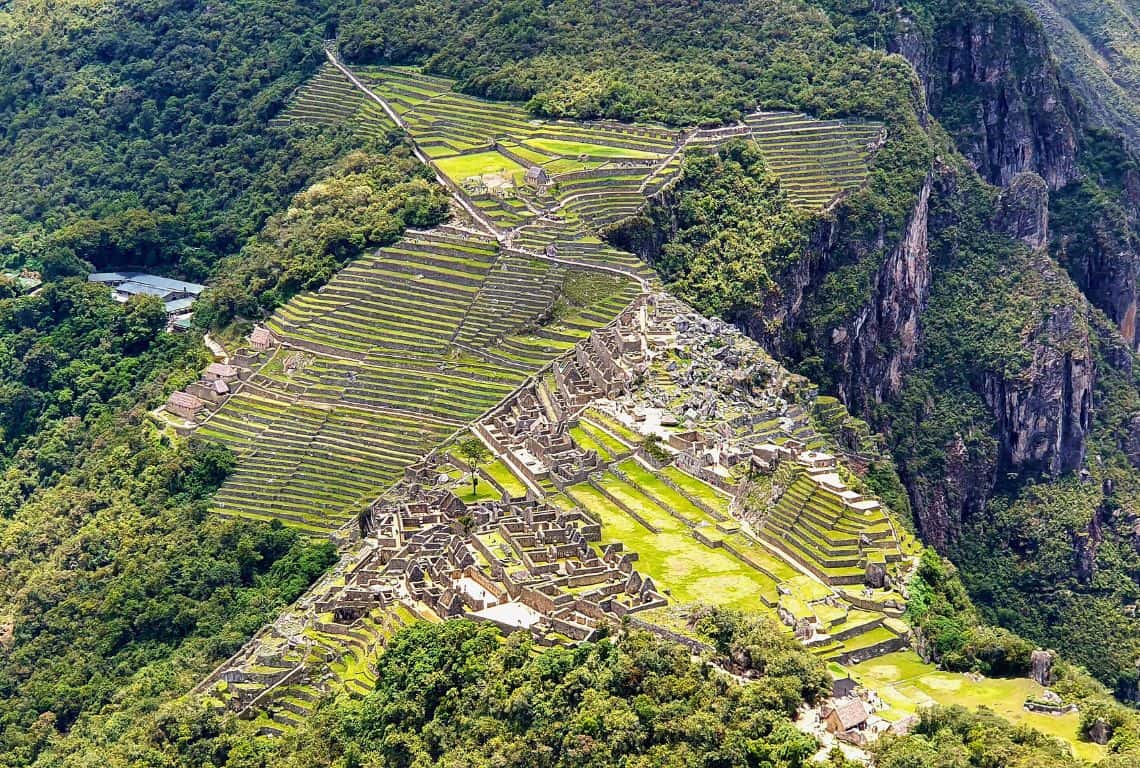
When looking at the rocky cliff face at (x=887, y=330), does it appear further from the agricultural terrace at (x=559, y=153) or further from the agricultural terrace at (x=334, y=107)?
the agricultural terrace at (x=334, y=107)

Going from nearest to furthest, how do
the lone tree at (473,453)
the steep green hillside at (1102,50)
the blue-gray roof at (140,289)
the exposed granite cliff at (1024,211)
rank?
the lone tree at (473,453) → the blue-gray roof at (140,289) → the exposed granite cliff at (1024,211) → the steep green hillside at (1102,50)

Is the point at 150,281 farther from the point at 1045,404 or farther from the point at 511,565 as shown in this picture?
the point at 1045,404

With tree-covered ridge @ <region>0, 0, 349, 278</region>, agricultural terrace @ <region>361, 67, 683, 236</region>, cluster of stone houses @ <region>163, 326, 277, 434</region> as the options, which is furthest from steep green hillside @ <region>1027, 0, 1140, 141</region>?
cluster of stone houses @ <region>163, 326, 277, 434</region>

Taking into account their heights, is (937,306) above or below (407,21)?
below

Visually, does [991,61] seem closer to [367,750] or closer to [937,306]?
[937,306]

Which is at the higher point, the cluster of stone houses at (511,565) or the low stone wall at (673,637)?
the low stone wall at (673,637)

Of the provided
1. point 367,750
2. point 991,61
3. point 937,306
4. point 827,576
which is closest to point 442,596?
point 367,750

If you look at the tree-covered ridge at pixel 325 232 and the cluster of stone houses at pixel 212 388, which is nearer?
the cluster of stone houses at pixel 212 388

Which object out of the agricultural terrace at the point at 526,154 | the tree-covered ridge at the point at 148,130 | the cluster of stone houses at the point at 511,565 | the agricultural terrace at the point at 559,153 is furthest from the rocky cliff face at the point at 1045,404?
the cluster of stone houses at the point at 511,565
